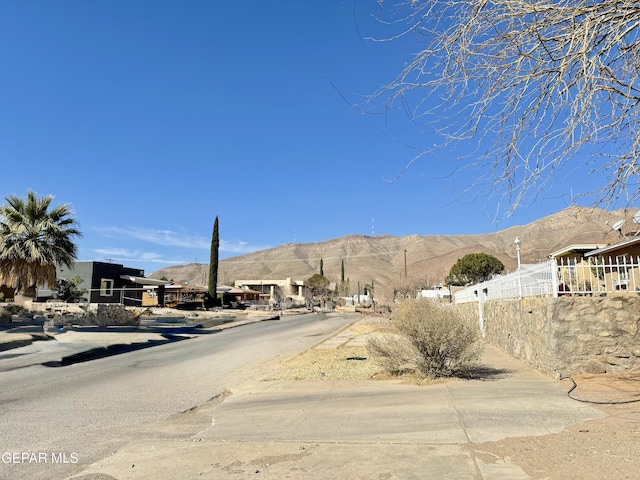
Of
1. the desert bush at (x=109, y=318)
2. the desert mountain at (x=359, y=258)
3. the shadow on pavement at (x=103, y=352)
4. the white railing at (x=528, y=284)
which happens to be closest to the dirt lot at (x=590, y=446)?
the white railing at (x=528, y=284)

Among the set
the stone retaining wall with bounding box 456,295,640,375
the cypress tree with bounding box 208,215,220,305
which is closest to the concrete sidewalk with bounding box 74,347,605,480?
the stone retaining wall with bounding box 456,295,640,375

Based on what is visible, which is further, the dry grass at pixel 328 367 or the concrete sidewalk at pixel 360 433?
the dry grass at pixel 328 367

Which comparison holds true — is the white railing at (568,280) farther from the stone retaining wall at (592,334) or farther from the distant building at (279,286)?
the distant building at (279,286)

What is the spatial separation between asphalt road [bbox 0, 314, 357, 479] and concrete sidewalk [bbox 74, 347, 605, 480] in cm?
64

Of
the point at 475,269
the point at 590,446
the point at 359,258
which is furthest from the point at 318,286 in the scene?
the point at 359,258

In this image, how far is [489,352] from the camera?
13586 millimetres

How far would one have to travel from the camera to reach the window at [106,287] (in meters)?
48.6

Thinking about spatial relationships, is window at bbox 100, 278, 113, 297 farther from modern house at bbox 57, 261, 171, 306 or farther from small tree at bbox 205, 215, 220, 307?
small tree at bbox 205, 215, 220, 307

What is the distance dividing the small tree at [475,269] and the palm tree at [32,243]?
142ft

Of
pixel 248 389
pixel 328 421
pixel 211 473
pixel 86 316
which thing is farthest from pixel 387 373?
pixel 86 316

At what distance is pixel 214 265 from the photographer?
51812 millimetres

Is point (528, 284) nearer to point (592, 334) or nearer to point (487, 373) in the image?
point (592, 334)

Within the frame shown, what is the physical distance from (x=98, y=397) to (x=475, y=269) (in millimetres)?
54851

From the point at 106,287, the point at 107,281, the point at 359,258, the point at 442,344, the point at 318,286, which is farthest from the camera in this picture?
the point at 359,258
